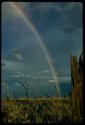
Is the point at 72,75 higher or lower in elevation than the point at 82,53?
lower

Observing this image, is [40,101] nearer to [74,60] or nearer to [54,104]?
[54,104]

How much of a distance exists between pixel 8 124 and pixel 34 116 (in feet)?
1.10

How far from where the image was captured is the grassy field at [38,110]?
2.52m

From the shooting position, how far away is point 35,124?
8.19 feet

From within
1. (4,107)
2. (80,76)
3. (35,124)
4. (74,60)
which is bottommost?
(35,124)

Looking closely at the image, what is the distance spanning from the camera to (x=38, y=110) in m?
2.65

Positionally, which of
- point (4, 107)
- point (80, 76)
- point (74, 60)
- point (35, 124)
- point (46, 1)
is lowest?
point (35, 124)

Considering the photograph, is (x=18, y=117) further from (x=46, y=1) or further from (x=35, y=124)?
(x=46, y=1)

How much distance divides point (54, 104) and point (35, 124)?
326mm

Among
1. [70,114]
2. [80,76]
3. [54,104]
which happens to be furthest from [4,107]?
[80,76]

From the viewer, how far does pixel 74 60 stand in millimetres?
2576

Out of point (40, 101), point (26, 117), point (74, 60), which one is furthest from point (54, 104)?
point (74, 60)

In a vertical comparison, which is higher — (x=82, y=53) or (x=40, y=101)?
(x=82, y=53)

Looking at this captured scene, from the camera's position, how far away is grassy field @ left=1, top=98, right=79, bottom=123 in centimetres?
252
